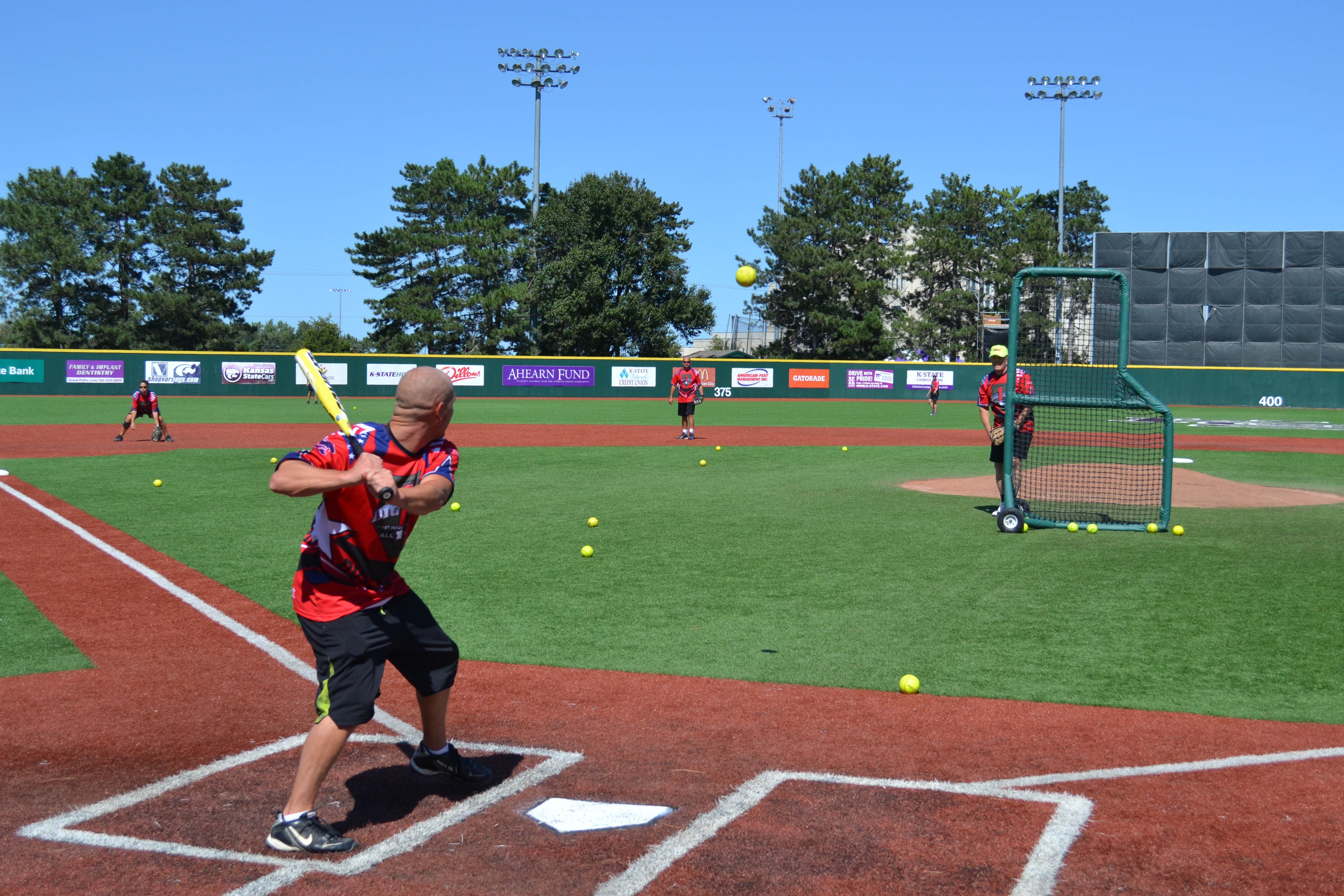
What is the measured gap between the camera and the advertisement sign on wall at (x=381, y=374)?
48.8 m

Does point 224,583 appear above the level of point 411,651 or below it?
below

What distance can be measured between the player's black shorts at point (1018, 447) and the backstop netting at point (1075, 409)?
0.05 feet

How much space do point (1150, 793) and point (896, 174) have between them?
71.8 m

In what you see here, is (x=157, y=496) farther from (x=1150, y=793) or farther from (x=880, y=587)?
(x=1150, y=793)

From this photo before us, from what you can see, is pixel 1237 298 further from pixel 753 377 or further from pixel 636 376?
pixel 636 376

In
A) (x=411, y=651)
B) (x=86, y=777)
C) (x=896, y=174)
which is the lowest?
(x=86, y=777)

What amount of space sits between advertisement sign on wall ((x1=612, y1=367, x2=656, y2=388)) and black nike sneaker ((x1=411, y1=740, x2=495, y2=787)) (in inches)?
1822

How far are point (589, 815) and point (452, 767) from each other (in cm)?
74

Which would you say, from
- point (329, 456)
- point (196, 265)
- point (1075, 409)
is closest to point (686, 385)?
point (1075, 409)

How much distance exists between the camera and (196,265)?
73812 mm

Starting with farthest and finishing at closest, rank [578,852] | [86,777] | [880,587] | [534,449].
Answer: [534,449]
[880,587]
[86,777]
[578,852]

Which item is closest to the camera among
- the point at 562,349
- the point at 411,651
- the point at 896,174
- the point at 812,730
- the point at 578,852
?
the point at 578,852

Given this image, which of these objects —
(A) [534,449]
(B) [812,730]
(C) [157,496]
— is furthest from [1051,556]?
(A) [534,449]

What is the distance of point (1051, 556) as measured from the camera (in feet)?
34.8
